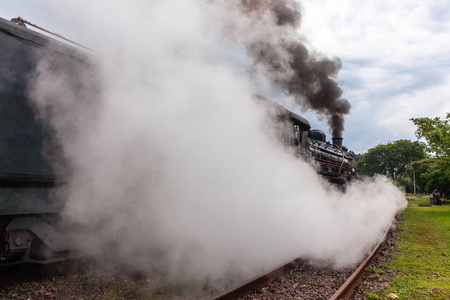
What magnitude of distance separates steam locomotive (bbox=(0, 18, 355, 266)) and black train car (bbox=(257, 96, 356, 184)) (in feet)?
11.4

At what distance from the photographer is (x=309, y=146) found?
32.1 ft

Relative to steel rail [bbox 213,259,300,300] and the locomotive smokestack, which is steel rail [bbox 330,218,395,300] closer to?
steel rail [bbox 213,259,300,300]

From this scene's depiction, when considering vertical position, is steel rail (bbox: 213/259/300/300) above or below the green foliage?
below

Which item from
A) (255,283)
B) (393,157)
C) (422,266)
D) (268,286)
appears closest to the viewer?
(255,283)

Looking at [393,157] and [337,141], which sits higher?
[393,157]

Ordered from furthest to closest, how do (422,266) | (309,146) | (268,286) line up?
(309,146) → (422,266) → (268,286)

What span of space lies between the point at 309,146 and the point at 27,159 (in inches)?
316

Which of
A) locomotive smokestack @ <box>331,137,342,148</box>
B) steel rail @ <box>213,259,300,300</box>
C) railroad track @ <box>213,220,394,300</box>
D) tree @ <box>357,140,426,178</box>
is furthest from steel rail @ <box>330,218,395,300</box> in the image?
tree @ <box>357,140,426,178</box>

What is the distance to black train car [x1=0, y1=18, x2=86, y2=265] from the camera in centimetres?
318

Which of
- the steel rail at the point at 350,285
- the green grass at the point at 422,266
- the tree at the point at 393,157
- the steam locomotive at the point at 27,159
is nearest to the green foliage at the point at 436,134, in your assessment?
the green grass at the point at 422,266

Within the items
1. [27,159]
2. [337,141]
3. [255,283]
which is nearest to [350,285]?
[255,283]

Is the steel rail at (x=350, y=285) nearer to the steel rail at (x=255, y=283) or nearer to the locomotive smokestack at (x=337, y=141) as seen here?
the steel rail at (x=255, y=283)

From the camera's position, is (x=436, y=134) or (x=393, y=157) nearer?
(x=436, y=134)

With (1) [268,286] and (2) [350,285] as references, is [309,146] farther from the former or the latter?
(1) [268,286]
